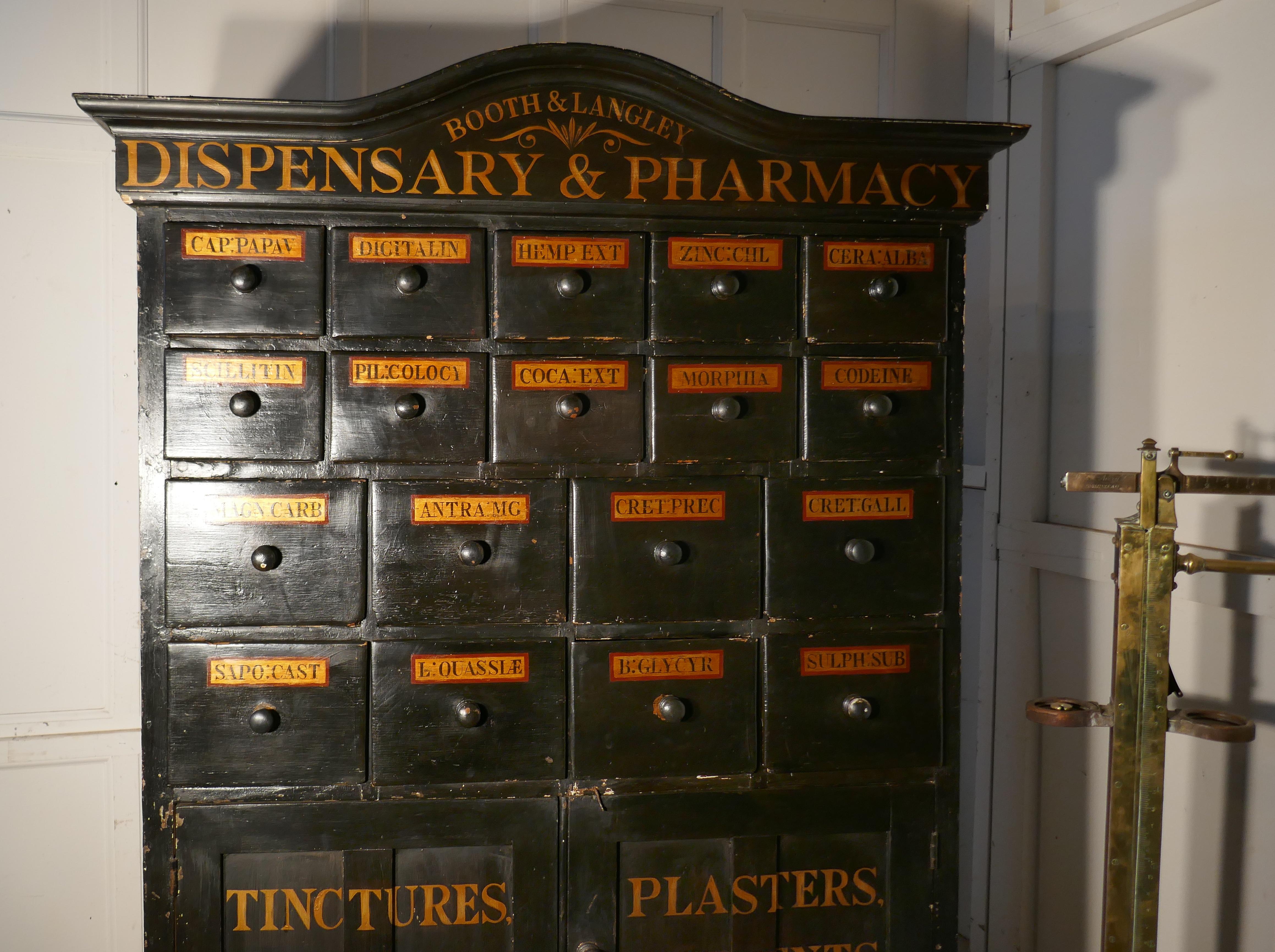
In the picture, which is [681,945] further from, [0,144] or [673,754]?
[0,144]

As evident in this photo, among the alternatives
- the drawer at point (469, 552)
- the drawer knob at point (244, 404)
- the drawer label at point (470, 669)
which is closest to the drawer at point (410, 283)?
the drawer knob at point (244, 404)

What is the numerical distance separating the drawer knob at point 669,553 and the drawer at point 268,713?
688mm

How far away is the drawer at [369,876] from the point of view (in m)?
1.89

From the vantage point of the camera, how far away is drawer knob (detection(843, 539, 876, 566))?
1.96 meters

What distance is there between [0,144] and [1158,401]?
11.1ft

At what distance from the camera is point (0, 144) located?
97.9 inches

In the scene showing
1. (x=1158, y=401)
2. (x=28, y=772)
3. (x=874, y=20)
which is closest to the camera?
(x=1158, y=401)

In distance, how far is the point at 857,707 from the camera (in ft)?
6.48

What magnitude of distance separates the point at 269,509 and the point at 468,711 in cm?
63

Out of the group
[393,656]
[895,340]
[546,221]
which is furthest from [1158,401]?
[393,656]

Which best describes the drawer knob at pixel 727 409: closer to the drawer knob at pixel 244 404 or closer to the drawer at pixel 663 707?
the drawer at pixel 663 707

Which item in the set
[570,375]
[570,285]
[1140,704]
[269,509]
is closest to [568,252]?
[570,285]

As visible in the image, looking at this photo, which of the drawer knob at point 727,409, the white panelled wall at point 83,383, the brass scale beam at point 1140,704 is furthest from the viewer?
the white panelled wall at point 83,383

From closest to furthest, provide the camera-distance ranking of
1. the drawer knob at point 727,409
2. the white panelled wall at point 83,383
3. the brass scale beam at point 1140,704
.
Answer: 1. the brass scale beam at point 1140,704
2. the drawer knob at point 727,409
3. the white panelled wall at point 83,383
